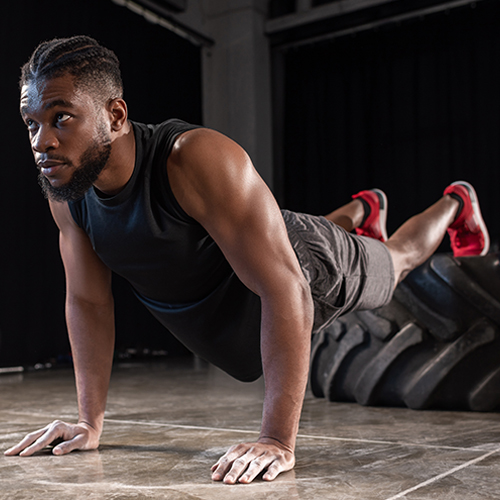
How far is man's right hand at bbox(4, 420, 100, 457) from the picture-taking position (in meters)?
1.21

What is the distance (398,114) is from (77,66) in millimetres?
4479

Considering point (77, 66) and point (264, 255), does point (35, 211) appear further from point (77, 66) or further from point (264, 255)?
point (264, 255)

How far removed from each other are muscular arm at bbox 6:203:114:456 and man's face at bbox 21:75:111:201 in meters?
0.24

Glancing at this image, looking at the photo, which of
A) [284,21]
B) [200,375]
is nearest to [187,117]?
[284,21]

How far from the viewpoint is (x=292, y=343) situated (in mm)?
1067

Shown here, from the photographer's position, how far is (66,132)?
1.06 meters

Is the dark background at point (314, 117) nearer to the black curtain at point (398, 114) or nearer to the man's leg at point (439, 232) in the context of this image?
the black curtain at point (398, 114)

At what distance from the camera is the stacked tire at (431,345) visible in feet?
5.76

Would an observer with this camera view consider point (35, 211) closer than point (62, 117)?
No

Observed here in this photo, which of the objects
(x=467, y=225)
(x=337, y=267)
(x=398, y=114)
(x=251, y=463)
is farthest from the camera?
(x=398, y=114)

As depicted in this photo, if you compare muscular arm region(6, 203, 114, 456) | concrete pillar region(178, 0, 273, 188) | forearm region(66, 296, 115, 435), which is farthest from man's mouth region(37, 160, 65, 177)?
concrete pillar region(178, 0, 273, 188)

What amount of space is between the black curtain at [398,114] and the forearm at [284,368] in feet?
12.9

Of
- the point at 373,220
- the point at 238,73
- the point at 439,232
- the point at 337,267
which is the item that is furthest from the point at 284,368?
the point at 238,73

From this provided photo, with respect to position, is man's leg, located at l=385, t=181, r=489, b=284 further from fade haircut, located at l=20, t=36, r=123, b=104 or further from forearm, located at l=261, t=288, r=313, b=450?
fade haircut, located at l=20, t=36, r=123, b=104
